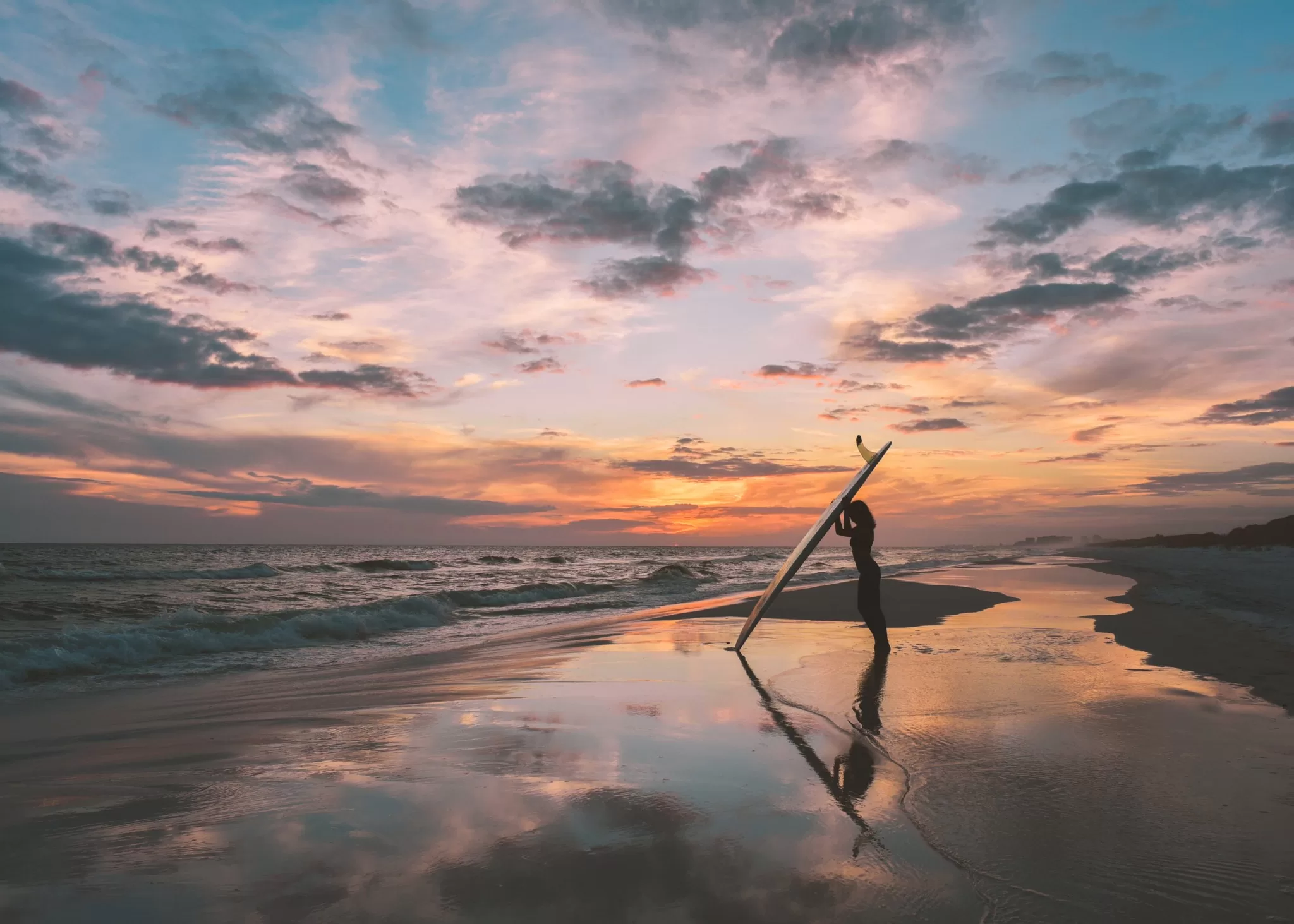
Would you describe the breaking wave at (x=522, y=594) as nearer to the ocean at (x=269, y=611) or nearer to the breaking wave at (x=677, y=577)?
the ocean at (x=269, y=611)

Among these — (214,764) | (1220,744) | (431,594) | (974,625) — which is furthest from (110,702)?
(431,594)

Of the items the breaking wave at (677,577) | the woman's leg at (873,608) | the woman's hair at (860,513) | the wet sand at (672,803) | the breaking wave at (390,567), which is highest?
the woman's hair at (860,513)

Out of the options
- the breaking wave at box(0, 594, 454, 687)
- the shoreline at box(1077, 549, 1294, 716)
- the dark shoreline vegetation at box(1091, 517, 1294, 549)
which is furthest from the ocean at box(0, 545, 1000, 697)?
the dark shoreline vegetation at box(1091, 517, 1294, 549)

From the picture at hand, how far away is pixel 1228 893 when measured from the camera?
106 inches

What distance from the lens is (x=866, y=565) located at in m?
9.02

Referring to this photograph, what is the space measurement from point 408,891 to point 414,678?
586 cm

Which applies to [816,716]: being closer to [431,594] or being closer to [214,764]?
[214,764]

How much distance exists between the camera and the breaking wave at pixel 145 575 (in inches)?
1159

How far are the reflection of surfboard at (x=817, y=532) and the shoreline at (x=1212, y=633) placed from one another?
350 centimetres

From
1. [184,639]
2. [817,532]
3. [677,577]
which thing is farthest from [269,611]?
[677,577]

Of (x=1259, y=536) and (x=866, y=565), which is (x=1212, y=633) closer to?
(x=866, y=565)

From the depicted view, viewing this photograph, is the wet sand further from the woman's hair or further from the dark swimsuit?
the woman's hair

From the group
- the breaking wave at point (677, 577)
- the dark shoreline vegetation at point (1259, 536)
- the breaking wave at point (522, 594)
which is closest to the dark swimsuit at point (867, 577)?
the breaking wave at point (522, 594)

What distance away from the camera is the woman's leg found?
8.48 meters
